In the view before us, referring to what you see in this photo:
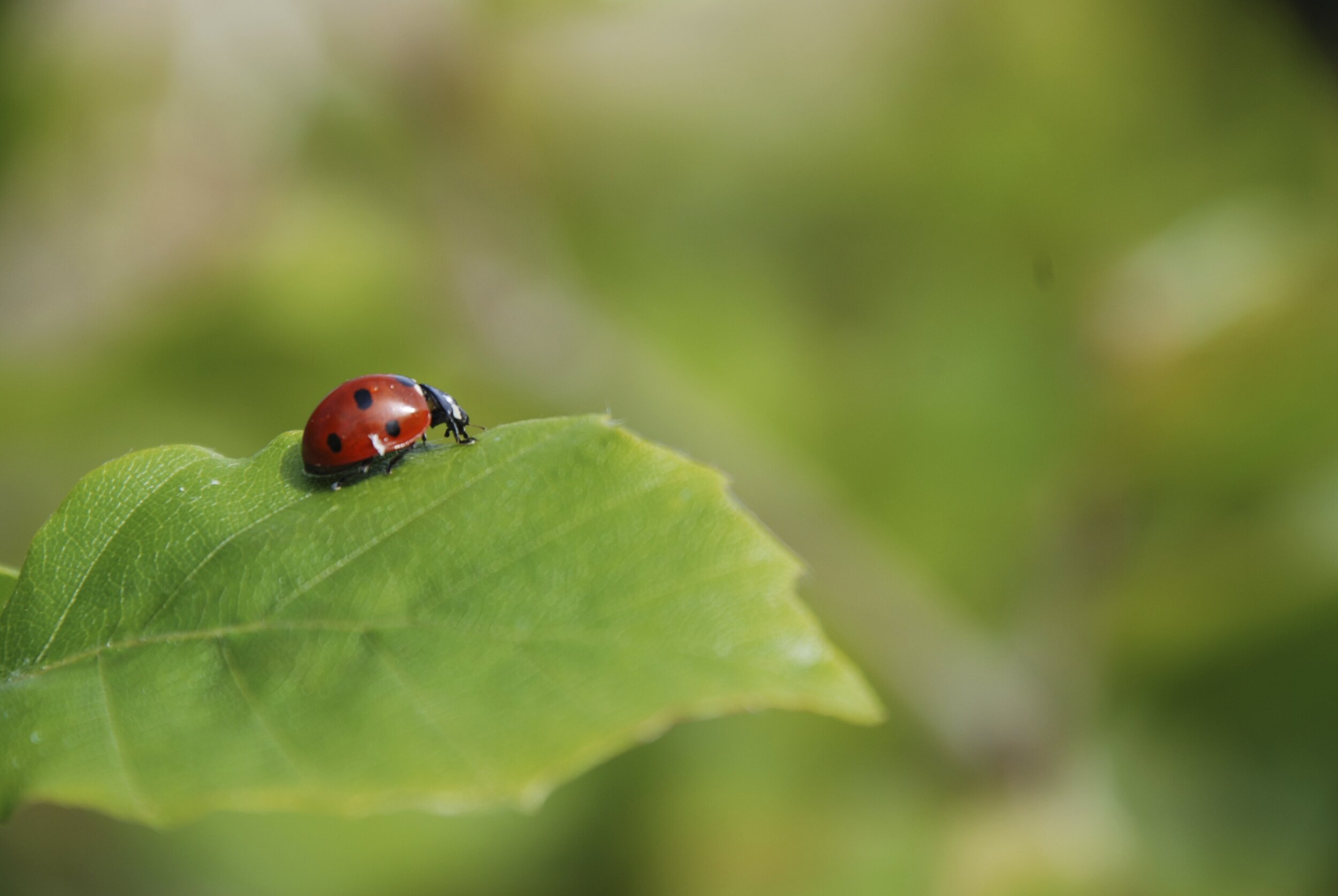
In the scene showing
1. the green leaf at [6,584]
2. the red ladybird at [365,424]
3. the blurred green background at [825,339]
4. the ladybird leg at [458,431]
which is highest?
the blurred green background at [825,339]

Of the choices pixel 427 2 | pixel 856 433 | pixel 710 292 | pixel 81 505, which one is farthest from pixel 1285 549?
pixel 427 2

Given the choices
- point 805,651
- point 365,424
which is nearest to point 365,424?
point 365,424

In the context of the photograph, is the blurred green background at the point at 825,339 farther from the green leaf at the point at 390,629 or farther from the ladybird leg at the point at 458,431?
the green leaf at the point at 390,629

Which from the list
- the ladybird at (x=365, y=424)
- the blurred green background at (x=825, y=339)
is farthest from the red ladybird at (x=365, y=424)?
the blurred green background at (x=825, y=339)

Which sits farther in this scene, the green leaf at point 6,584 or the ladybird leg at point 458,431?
the ladybird leg at point 458,431

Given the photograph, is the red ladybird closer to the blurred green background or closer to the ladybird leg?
the ladybird leg

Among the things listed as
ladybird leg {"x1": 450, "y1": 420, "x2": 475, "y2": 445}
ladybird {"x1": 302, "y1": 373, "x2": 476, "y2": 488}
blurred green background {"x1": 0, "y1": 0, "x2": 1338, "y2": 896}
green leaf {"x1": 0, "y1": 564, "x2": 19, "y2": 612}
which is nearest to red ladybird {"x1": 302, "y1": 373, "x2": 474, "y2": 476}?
ladybird {"x1": 302, "y1": 373, "x2": 476, "y2": 488}

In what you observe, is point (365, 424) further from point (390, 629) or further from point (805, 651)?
point (805, 651)

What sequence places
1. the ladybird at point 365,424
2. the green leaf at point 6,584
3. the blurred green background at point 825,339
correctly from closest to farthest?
the green leaf at point 6,584
the ladybird at point 365,424
the blurred green background at point 825,339
